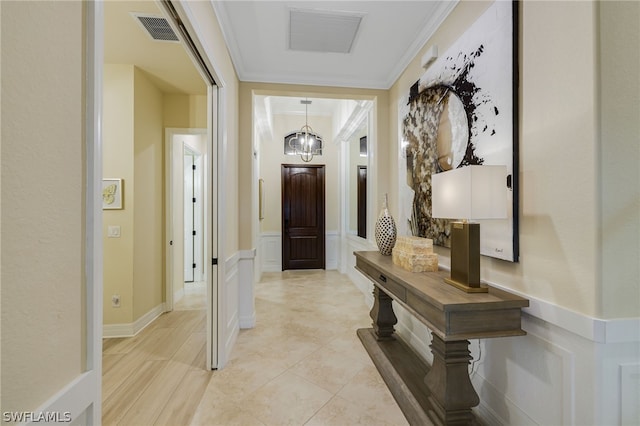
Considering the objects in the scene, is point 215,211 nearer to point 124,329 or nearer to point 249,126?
point 249,126

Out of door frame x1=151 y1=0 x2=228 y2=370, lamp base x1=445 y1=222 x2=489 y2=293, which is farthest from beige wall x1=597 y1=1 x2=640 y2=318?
door frame x1=151 y1=0 x2=228 y2=370

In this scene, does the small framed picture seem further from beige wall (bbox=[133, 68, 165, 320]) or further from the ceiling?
the ceiling

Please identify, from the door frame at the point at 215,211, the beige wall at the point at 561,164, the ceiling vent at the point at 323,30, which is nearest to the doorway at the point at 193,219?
the door frame at the point at 215,211

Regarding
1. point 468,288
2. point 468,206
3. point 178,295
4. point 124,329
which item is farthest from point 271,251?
point 468,206

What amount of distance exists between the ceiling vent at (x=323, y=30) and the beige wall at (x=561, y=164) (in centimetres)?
133

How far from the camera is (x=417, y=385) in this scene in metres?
1.92

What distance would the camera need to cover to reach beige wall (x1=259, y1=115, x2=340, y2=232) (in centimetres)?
593

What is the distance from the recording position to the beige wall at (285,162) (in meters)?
5.93

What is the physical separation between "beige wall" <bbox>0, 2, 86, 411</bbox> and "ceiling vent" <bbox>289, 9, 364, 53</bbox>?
1.91 meters

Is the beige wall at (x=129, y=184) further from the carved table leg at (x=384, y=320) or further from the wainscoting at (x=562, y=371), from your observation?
the wainscoting at (x=562, y=371)

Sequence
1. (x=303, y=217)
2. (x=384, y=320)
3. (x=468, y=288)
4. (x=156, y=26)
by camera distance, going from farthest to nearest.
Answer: (x=303, y=217), (x=384, y=320), (x=156, y=26), (x=468, y=288)

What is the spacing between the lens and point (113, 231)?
2.96 meters

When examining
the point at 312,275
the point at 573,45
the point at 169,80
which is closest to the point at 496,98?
the point at 573,45

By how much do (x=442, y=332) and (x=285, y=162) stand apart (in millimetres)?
5141
